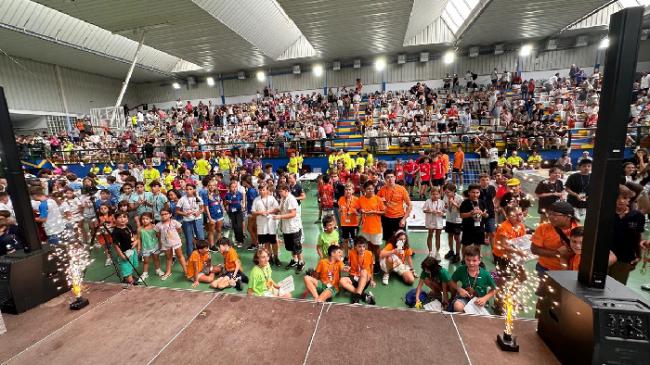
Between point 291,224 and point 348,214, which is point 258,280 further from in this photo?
point 348,214

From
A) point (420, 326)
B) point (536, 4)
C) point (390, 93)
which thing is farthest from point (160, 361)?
point (390, 93)

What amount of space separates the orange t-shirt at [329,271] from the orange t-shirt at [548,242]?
2.87 m

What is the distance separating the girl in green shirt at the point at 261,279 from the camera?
4594 mm

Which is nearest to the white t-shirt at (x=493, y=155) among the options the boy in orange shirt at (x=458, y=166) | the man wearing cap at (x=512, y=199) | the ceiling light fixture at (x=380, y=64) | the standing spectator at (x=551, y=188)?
the boy in orange shirt at (x=458, y=166)

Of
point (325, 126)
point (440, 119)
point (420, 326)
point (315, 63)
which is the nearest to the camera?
point (420, 326)

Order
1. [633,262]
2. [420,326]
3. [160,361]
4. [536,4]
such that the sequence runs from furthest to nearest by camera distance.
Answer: [536,4] < [633,262] < [420,326] < [160,361]

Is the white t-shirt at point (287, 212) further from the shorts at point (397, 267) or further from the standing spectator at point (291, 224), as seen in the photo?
the shorts at point (397, 267)

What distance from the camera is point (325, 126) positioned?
1809cm

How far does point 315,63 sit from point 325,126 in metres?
9.86

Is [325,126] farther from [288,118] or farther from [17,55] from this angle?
[17,55]

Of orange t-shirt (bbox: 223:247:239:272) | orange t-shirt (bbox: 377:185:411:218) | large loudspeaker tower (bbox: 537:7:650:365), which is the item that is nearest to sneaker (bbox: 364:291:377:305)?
orange t-shirt (bbox: 377:185:411:218)

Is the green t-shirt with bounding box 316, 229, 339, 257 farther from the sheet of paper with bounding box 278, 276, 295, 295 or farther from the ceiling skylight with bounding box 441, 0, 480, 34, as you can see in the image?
the ceiling skylight with bounding box 441, 0, 480, 34

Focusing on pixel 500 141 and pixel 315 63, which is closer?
pixel 500 141

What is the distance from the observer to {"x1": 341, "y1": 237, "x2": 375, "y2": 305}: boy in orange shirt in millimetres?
4781
